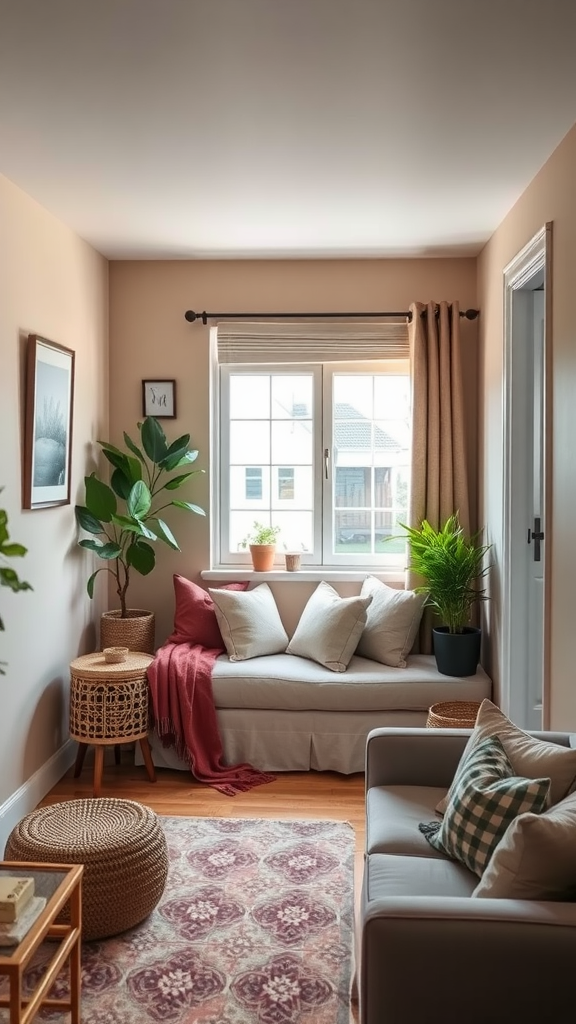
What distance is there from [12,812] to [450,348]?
10.2 ft

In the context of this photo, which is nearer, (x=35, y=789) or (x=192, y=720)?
(x=35, y=789)

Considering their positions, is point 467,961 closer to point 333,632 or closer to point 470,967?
point 470,967

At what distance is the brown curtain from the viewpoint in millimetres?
4574

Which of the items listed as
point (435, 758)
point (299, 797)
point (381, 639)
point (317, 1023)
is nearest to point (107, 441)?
point (381, 639)

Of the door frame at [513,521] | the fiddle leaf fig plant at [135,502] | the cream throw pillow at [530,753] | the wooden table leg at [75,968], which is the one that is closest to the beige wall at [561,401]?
the door frame at [513,521]

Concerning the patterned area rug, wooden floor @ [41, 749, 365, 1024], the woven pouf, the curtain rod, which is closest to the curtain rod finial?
the curtain rod

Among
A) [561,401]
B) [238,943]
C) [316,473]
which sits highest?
[561,401]

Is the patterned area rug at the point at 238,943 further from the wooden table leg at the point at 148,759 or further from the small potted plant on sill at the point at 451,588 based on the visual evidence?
the small potted plant on sill at the point at 451,588

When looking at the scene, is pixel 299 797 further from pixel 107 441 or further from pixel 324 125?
pixel 324 125

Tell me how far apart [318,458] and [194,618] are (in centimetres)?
115

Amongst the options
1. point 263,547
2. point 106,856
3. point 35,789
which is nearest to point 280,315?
point 263,547

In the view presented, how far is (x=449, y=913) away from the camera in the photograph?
66.3 inches

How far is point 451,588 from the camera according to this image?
4.18 meters

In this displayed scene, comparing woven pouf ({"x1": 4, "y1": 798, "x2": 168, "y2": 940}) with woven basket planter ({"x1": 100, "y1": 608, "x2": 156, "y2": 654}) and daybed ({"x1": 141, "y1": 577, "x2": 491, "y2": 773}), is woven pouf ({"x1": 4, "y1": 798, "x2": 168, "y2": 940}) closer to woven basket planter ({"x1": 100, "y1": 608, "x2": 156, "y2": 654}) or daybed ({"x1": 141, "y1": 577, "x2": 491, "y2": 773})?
daybed ({"x1": 141, "y1": 577, "x2": 491, "y2": 773})
